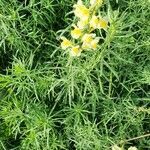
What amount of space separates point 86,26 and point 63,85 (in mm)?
521

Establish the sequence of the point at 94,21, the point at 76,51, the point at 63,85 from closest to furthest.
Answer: the point at 94,21, the point at 76,51, the point at 63,85

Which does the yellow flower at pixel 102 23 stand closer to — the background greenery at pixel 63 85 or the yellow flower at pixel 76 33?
the yellow flower at pixel 76 33

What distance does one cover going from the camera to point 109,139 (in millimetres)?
2484

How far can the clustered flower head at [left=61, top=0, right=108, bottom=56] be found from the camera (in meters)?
2.07

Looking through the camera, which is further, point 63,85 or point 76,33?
point 63,85

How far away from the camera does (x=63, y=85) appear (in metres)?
2.55

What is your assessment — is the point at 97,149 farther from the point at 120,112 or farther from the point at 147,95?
the point at 147,95

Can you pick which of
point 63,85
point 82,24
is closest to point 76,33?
point 82,24

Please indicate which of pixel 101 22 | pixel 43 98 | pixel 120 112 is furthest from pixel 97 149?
pixel 101 22

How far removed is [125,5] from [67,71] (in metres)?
0.63

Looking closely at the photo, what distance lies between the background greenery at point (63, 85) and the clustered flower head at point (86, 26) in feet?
0.49

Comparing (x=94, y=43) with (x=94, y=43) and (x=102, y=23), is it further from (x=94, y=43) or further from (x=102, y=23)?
(x=102, y=23)

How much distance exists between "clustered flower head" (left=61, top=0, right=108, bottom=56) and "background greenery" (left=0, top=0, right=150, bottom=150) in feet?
0.49

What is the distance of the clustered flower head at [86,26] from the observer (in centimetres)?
207
